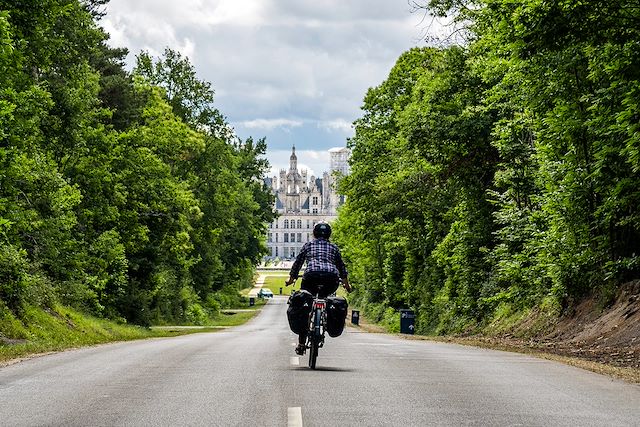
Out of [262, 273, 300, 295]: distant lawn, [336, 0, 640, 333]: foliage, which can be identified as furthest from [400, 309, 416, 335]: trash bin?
[262, 273, 300, 295]: distant lawn

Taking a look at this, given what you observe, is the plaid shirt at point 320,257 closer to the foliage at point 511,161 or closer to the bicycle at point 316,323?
the bicycle at point 316,323

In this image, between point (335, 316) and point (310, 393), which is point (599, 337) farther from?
point (310, 393)

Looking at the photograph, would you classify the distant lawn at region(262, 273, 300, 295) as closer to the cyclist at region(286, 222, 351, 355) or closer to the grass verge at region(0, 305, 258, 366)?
the grass verge at region(0, 305, 258, 366)

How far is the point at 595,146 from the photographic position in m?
18.5

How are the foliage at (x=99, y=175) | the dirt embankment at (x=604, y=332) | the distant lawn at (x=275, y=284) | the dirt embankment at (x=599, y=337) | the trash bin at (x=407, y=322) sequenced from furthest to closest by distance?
the distant lawn at (x=275, y=284) < the trash bin at (x=407, y=322) < the foliage at (x=99, y=175) < the dirt embankment at (x=604, y=332) < the dirt embankment at (x=599, y=337)

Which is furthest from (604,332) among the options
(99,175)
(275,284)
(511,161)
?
(275,284)

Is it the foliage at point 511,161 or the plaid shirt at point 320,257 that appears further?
the foliage at point 511,161

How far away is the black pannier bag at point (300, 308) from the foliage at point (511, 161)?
6659mm

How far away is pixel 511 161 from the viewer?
100 ft

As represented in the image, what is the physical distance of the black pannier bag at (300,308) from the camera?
41.6 ft

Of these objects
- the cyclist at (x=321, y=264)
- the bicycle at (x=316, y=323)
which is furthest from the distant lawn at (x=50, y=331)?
the cyclist at (x=321, y=264)

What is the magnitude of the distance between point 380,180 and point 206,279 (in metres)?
27.8

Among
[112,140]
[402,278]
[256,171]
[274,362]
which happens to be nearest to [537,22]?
[274,362]

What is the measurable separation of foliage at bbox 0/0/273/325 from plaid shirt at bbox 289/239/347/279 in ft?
31.7
